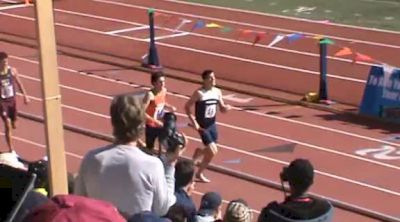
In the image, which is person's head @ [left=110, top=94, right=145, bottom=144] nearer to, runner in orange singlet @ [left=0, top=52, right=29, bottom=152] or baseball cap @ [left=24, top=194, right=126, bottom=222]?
baseball cap @ [left=24, top=194, right=126, bottom=222]

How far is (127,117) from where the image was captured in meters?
5.44

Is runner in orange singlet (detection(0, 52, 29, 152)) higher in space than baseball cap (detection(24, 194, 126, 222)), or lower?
lower

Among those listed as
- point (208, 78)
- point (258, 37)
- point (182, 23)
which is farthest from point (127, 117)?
point (182, 23)

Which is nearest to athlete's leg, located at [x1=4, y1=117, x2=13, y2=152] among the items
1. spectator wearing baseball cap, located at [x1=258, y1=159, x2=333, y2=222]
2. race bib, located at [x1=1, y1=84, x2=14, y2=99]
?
race bib, located at [x1=1, y1=84, x2=14, y2=99]

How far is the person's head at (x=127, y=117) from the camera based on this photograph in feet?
17.8

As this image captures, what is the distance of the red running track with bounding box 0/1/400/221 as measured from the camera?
14.9 meters

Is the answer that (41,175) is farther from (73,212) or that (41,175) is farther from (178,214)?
(73,212)

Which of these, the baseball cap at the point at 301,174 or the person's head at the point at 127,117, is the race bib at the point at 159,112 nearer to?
the baseball cap at the point at 301,174

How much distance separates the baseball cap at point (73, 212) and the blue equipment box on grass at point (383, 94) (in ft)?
50.1

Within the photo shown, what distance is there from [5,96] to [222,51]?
9.01 metres

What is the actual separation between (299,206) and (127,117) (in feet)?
4.08

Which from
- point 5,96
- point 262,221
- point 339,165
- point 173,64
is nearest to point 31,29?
point 173,64

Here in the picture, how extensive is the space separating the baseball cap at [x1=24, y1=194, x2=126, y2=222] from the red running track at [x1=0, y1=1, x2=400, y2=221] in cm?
985

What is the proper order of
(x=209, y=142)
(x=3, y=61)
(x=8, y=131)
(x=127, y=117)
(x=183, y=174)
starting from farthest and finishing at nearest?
(x=8, y=131), (x=3, y=61), (x=209, y=142), (x=183, y=174), (x=127, y=117)
